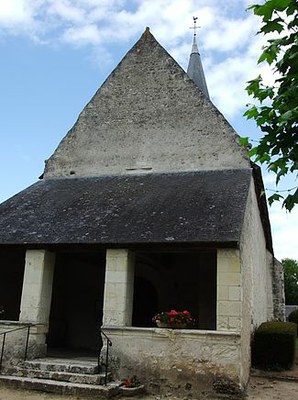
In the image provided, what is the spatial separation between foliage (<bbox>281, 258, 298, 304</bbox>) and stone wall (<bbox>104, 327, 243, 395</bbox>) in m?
36.9

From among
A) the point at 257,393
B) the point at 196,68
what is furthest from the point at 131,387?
the point at 196,68

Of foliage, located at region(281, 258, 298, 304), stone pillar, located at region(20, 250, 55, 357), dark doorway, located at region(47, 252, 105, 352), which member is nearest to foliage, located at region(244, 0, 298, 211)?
stone pillar, located at region(20, 250, 55, 357)

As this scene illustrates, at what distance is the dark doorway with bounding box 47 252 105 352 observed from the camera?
11391 millimetres

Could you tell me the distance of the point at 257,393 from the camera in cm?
724

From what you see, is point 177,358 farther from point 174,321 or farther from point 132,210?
point 132,210

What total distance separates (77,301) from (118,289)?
4491 mm

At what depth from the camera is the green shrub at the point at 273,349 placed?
9266mm

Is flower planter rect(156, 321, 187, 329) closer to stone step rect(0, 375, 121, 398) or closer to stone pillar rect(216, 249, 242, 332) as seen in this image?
stone pillar rect(216, 249, 242, 332)

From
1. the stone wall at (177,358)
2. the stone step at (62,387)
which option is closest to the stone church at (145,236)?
the stone wall at (177,358)

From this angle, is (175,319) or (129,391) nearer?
(129,391)

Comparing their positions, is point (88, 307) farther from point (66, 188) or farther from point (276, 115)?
point (276, 115)

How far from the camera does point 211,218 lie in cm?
780

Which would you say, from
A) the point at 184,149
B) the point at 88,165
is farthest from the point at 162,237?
the point at 88,165

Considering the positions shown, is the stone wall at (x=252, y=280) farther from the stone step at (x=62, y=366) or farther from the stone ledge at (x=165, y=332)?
the stone step at (x=62, y=366)
